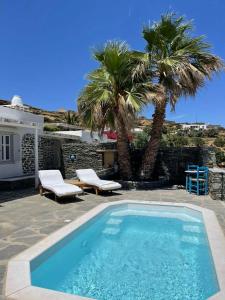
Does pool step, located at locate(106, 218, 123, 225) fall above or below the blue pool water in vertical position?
above

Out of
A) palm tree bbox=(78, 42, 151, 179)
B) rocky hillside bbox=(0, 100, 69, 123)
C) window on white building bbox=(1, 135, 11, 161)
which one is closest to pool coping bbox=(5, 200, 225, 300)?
palm tree bbox=(78, 42, 151, 179)

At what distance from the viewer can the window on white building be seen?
1600 cm

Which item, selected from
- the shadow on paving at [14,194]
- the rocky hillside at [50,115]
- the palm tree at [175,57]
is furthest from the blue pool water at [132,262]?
the rocky hillside at [50,115]

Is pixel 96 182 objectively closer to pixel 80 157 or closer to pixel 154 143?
pixel 154 143

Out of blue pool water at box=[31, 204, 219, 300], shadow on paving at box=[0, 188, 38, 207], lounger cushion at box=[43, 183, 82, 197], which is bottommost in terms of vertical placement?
blue pool water at box=[31, 204, 219, 300]

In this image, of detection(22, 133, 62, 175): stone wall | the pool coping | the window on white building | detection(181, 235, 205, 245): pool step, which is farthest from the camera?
detection(22, 133, 62, 175): stone wall

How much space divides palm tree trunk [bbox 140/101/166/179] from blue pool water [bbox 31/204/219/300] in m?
6.36

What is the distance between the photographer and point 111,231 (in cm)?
870

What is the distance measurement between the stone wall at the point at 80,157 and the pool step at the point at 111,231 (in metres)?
11.1

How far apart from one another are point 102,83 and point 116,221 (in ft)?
24.7

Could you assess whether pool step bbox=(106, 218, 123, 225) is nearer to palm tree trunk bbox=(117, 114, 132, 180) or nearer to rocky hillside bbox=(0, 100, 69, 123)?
palm tree trunk bbox=(117, 114, 132, 180)

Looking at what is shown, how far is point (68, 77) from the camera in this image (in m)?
29.7

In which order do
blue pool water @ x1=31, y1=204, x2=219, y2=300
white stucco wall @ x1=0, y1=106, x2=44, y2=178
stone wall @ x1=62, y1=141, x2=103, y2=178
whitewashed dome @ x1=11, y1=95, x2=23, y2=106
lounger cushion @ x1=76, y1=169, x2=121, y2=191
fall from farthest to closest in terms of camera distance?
stone wall @ x1=62, y1=141, x2=103, y2=178 → whitewashed dome @ x1=11, y1=95, x2=23, y2=106 → white stucco wall @ x1=0, y1=106, x2=44, y2=178 → lounger cushion @ x1=76, y1=169, x2=121, y2=191 → blue pool water @ x1=31, y1=204, x2=219, y2=300

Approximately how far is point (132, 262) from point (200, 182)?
832 centimetres
